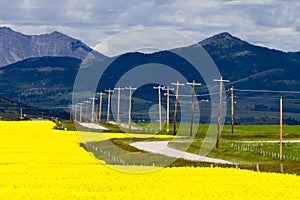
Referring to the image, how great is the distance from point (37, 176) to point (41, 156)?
19.4 metres

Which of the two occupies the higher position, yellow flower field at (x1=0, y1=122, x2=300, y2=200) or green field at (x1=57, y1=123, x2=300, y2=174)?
yellow flower field at (x1=0, y1=122, x2=300, y2=200)

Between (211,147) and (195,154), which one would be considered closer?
(195,154)

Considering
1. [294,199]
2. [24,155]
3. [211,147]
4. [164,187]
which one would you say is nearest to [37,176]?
[164,187]

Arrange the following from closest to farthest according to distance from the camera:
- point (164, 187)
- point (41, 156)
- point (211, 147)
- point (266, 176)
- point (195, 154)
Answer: point (164, 187)
point (266, 176)
point (41, 156)
point (195, 154)
point (211, 147)

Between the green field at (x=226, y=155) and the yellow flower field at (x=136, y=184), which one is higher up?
the yellow flower field at (x=136, y=184)

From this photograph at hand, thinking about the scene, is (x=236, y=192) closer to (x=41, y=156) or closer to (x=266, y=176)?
(x=266, y=176)

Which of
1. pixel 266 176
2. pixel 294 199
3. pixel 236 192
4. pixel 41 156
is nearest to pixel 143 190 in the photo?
pixel 236 192

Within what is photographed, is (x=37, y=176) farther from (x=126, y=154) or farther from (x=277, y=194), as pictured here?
(x=126, y=154)

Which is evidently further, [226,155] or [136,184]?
[226,155]

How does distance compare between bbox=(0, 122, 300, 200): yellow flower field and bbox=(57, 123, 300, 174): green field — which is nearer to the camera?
bbox=(0, 122, 300, 200): yellow flower field

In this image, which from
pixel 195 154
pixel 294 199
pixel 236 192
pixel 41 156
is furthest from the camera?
pixel 195 154

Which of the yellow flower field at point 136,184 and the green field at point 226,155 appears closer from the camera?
the yellow flower field at point 136,184

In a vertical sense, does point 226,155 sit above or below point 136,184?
below

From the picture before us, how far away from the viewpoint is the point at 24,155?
194 ft
